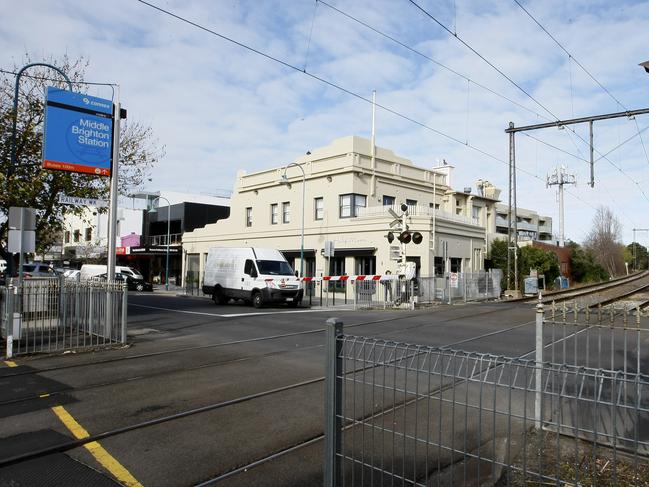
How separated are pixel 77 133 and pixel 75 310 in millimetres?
4379

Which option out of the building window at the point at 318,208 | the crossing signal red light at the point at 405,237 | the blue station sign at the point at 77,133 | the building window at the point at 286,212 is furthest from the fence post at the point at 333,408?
the building window at the point at 286,212

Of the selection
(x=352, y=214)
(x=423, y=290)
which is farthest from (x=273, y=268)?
(x=352, y=214)

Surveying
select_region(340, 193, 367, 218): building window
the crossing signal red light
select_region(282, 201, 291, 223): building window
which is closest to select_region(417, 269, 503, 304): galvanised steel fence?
the crossing signal red light

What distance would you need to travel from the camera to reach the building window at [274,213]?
125 feet

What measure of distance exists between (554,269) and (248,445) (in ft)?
131

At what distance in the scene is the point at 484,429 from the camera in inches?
232

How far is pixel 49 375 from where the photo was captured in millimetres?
8516

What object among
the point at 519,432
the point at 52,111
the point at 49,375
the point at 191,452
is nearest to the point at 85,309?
the point at 49,375

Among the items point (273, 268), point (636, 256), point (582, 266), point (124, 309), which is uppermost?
point (636, 256)

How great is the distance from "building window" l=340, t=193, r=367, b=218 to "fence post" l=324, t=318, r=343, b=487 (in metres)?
29.4

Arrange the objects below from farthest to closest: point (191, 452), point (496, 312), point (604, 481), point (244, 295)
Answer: point (244, 295) → point (496, 312) → point (191, 452) → point (604, 481)

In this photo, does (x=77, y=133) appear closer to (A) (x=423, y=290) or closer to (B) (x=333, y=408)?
(B) (x=333, y=408)

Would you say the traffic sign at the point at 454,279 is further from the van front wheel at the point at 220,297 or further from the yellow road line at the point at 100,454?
the yellow road line at the point at 100,454

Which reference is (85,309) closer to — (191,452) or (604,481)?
(191,452)
